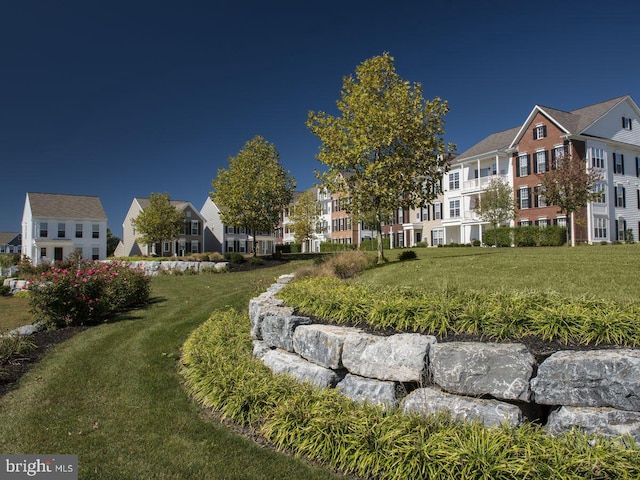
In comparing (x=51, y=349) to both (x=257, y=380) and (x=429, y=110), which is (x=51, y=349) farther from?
(x=429, y=110)

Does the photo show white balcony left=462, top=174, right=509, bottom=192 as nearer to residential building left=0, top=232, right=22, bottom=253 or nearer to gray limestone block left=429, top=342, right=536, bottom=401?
gray limestone block left=429, top=342, right=536, bottom=401

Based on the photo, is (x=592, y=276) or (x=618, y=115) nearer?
(x=592, y=276)

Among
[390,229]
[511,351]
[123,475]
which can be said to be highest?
[390,229]

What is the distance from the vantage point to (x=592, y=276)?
8688mm

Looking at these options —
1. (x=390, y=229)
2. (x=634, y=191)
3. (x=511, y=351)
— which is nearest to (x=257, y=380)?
(x=511, y=351)

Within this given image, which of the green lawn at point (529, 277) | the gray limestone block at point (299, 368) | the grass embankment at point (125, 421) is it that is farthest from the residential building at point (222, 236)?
the gray limestone block at point (299, 368)

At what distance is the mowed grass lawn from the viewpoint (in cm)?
417

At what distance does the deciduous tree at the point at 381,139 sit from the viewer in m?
15.2

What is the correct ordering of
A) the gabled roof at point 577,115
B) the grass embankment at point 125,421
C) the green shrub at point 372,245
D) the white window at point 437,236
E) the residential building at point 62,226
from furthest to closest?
the residential building at point 62,226, the white window at point 437,236, the green shrub at point 372,245, the gabled roof at point 577,115, the grass embankment at point 125,421

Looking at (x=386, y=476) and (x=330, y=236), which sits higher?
(x=330, y=236)

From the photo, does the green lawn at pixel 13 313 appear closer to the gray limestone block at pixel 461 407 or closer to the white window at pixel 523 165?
the gray limestone block at pixel 461 407

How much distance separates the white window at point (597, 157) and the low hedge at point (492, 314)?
1249 inches

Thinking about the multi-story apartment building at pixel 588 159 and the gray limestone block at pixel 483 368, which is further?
the multi-story apartment building at pixel 588 159

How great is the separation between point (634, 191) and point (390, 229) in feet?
75.9
